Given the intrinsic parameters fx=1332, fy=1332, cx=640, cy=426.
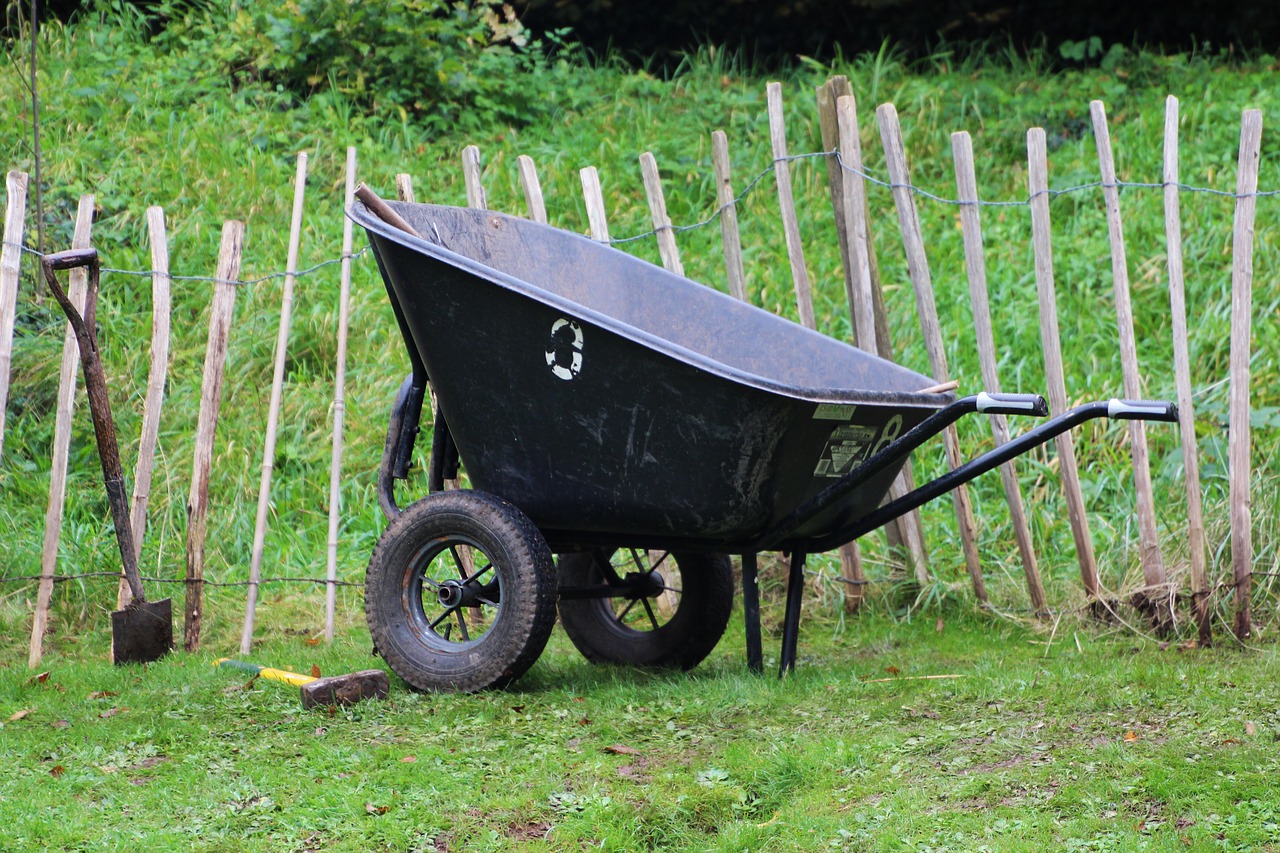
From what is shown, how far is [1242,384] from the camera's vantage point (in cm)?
392

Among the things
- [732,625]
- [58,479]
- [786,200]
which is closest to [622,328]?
[786,200]

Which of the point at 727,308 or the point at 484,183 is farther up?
the point at 484,183

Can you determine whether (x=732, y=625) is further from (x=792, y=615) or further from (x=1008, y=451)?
(x=1008, y=451)

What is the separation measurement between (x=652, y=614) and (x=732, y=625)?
80 cm

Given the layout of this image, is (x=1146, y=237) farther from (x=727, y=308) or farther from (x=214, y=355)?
(x=214, y=355)

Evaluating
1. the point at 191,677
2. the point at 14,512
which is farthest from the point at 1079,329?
the point at 14,512

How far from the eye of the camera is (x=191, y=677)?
3793 millimetres

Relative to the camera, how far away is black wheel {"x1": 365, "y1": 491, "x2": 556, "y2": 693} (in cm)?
334

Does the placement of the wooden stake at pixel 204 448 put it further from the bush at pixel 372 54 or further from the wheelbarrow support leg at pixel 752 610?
the bush at pixel 372 54

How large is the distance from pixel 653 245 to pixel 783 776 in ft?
14.3

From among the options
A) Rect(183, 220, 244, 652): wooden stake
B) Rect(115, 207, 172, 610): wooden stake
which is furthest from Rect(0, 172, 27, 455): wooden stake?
Rect(183, 220, 244, 652): wooden stake

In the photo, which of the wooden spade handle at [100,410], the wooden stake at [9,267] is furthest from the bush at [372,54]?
the wooden spade handle at [100,410]

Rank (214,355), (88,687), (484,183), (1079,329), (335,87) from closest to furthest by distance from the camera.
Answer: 1. (88,687)
2. (214,355)
3. (1079,329)
4. (484,183)
5. (335,87)

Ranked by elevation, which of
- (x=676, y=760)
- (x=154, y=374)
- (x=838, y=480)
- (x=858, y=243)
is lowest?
(x=676, y=760)
